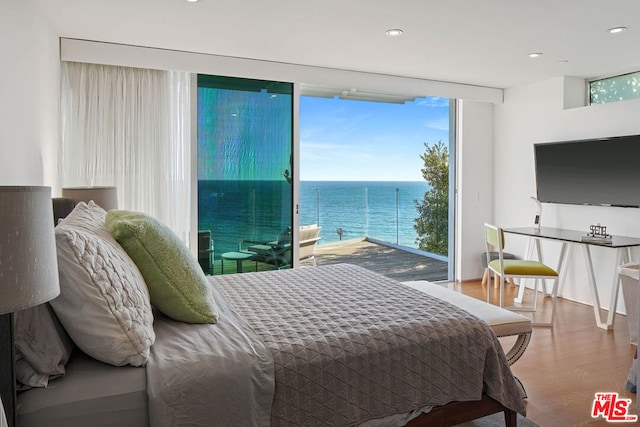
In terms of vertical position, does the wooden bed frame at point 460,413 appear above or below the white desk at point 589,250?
below

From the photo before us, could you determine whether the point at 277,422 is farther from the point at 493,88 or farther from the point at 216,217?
the point at 493,88

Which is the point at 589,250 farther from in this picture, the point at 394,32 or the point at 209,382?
the point at 209,382

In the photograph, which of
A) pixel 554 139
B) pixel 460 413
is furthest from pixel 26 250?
pixel 554 139

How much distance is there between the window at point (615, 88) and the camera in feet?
15.2

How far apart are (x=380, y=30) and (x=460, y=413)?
273cm

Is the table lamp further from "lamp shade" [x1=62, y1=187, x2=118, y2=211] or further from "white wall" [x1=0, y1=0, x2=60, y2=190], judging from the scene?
"lamp shade" [x1=62, y1=187, x2=118, y2=211]

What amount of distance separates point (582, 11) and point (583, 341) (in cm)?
250

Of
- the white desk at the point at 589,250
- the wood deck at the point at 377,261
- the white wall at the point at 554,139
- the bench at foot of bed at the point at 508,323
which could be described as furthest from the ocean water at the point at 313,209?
the bench at foot of bed at the point at 508,323

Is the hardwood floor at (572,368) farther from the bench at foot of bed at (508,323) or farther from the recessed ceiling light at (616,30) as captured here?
the recessed ceiling light at (616,30)

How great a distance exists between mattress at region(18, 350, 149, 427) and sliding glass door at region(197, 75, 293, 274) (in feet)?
10.1

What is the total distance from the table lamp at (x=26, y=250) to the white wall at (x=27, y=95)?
4.37ft

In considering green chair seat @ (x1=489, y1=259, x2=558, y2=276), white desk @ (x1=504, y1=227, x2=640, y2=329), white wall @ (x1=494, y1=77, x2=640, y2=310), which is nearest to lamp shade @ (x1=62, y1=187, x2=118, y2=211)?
green chair seat @ (x1=489, y1=259, x2=558, y2=276)

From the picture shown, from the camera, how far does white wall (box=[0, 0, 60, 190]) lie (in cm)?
218

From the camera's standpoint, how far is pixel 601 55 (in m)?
4.16
